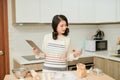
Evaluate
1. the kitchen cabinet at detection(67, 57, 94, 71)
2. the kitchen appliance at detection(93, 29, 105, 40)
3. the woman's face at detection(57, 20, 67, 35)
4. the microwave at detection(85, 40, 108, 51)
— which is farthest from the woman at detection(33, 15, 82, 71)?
the kitchen appliance at detection(93, 29, 105, 40)

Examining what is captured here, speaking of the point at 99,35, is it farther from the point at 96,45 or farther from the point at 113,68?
the point at 113,68

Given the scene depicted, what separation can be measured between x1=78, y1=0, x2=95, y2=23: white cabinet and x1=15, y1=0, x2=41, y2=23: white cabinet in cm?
75

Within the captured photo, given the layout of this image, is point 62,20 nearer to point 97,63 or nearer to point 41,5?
point 41,5

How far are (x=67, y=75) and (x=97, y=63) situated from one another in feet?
4.39

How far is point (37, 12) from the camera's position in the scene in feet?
9.16

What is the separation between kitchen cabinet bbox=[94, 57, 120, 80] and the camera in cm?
260

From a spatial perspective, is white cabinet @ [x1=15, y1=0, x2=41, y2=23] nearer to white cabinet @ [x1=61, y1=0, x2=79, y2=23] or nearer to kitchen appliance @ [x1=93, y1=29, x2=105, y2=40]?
white cabinet @ [x1=61, y1=0, x2=79, y2=23]

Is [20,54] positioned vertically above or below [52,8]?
below

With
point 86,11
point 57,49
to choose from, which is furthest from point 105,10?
point 57,49

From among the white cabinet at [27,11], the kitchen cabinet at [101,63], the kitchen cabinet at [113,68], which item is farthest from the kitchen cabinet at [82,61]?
the white cabinet at [27,11]

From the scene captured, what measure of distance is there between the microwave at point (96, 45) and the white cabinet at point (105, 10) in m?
0.44

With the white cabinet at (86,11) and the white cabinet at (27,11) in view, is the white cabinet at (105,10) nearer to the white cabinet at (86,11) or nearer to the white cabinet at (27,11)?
the white cabinet at (86,11)

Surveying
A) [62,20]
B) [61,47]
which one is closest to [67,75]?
[61,47]

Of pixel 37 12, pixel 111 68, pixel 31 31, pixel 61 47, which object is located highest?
pixel 37 12
